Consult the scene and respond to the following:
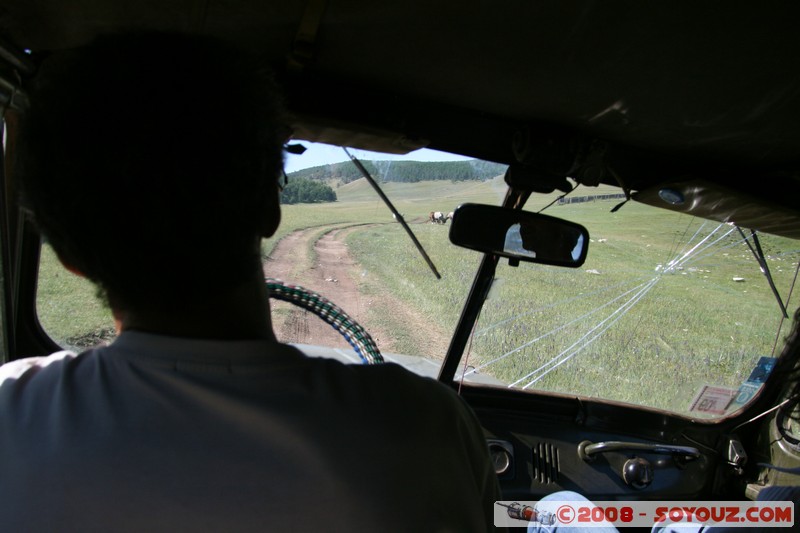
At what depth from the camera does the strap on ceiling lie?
5.20ft

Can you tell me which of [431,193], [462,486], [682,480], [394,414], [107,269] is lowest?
[682,480]

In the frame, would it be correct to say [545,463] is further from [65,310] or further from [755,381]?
[65,310]

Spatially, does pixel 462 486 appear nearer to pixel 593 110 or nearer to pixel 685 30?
pixel 685 30

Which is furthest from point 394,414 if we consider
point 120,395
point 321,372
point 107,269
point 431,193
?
point 431,193

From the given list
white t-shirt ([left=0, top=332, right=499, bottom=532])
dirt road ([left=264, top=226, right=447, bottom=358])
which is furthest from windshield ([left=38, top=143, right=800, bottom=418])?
white t-shirt ([left=0, top=332, right=499, bottom=532])

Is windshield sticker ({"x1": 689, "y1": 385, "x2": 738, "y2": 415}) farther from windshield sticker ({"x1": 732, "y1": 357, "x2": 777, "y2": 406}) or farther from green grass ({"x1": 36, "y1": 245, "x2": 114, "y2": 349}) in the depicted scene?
green grass ({"x1": 36, "y1": 245, "x2": 114, "y2": 349})

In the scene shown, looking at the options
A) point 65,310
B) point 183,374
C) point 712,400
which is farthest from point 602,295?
point 65,310

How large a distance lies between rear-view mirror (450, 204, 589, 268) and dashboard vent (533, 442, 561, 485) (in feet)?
4.07

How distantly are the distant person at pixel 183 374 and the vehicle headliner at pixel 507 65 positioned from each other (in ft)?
0.59

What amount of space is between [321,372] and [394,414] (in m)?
0.15

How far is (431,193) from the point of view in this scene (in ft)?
8.76

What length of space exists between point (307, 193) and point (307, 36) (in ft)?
2.84

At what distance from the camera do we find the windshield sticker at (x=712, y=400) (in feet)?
11.7

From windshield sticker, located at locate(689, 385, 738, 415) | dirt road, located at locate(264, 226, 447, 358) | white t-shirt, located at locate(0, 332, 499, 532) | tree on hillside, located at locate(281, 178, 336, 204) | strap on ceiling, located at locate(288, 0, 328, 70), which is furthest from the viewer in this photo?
windshield sticker, located at locate(689, 385, 738, 415)
